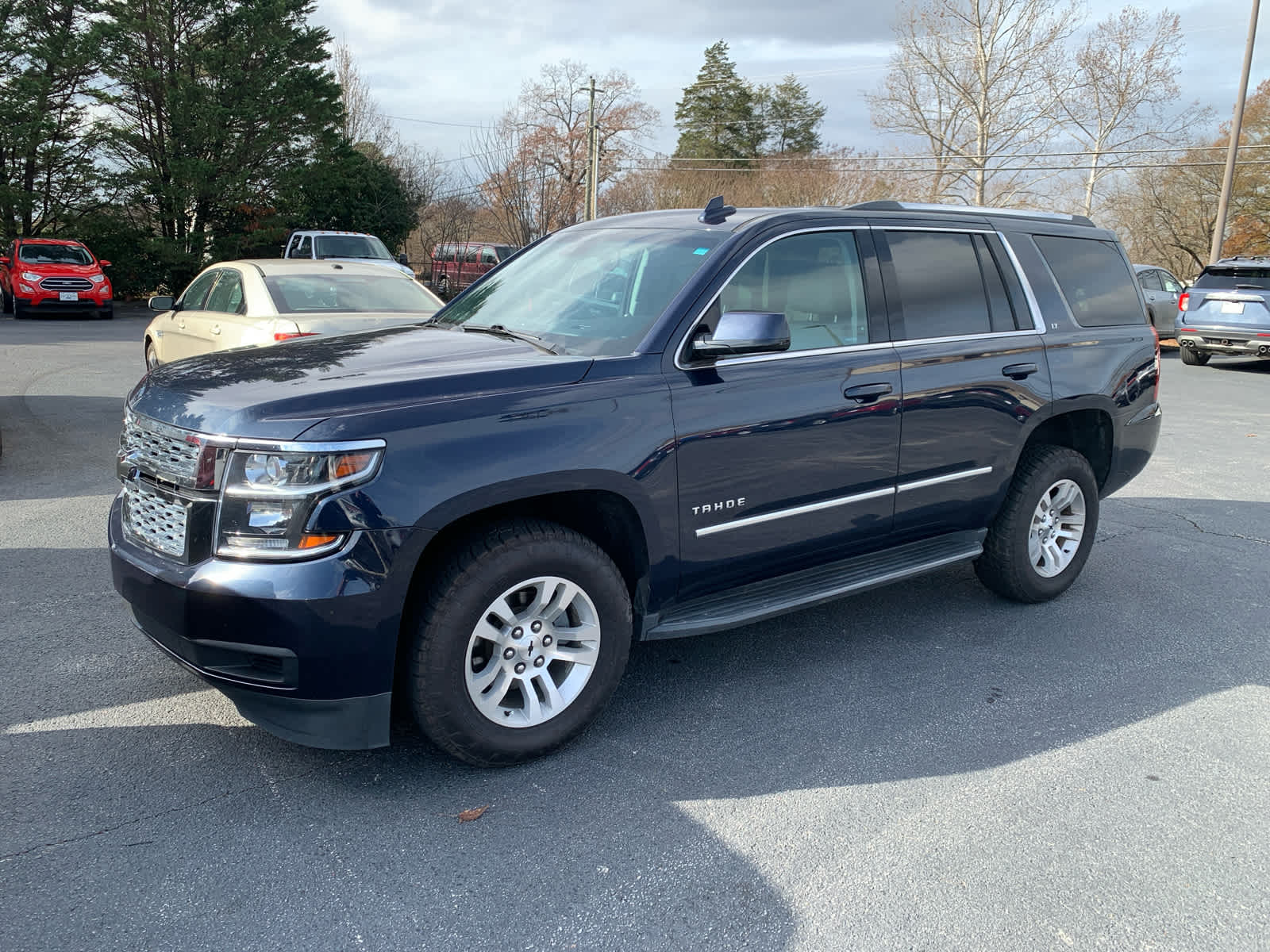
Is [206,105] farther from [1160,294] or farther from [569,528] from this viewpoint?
[569,528]

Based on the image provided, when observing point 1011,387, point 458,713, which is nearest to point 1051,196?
point 1011,387

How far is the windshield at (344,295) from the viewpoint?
767 cm

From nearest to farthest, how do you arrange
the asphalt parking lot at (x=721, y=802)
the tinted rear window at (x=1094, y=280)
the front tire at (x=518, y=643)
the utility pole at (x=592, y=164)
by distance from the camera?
the asphalt parking lot at (x=721, y=802) → the front tire at (x=518, y=643) → the tinted rear window at (x=1094, y=280) → the utility pole at (x=592, y=164)

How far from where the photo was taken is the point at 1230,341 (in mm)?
16562

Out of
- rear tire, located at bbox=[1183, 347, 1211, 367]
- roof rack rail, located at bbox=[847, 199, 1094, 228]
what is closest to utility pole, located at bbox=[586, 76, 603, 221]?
rear tire, located at bbox=[1183, 347, 1211, 367]

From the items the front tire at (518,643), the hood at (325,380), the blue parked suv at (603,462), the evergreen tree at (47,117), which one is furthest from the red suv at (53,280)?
the front tire at (518,643)

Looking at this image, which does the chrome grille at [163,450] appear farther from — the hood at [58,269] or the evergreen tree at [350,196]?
the evergreen tree at [350,196]

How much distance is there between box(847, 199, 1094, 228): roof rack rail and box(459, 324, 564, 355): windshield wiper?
1.46m

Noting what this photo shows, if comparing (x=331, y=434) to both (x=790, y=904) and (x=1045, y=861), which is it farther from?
(x=1045, y=861)

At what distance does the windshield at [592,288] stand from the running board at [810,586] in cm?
105

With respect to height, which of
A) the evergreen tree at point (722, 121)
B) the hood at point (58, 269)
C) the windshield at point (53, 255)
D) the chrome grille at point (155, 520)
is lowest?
the chrome grille at point (155, 520)

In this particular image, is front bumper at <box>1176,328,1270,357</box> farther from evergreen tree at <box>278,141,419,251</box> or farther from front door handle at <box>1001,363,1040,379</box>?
evergreen tree at <box>278,141,419,251</box>

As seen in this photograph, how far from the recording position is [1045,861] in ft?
9.51

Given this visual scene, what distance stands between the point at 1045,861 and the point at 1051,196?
4614 cm
